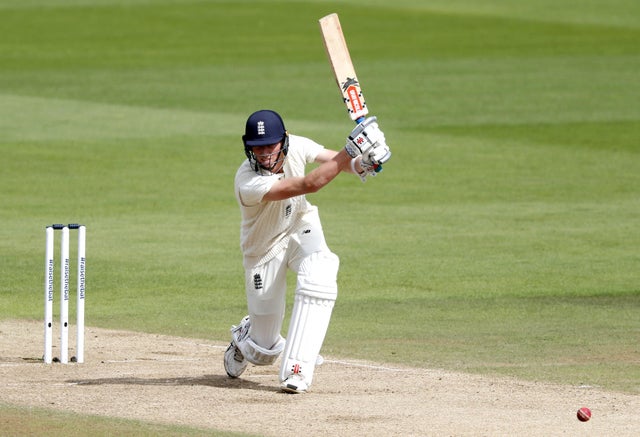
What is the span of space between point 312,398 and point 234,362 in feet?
2.87

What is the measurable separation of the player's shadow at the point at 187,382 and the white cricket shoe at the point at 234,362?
0.20 feet

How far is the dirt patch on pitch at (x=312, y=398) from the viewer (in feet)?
26.4

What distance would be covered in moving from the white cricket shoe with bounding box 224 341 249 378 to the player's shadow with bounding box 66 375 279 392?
0.06 m

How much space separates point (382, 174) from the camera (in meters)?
21.5

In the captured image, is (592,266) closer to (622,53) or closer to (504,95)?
(504,95)

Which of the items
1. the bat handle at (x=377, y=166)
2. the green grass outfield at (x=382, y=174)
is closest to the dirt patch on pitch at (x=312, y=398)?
the green grass outfield at (x=382, y=174)

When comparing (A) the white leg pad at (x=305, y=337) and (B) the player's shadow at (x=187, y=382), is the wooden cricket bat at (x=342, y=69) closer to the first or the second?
(A) the white leg pad at (x=305, y=337)

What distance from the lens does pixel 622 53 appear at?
114ft

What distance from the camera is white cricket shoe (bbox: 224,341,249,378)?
9.56 m

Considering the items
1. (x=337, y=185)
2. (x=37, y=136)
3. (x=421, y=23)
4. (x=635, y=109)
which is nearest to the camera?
(x=337, y=185)

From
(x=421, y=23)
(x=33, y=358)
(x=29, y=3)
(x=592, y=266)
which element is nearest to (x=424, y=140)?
(x=592, y=266)

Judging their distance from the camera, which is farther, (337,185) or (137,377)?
(337,185)

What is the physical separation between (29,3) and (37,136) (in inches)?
Answer: 847

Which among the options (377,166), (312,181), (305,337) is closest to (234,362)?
(305,337)
